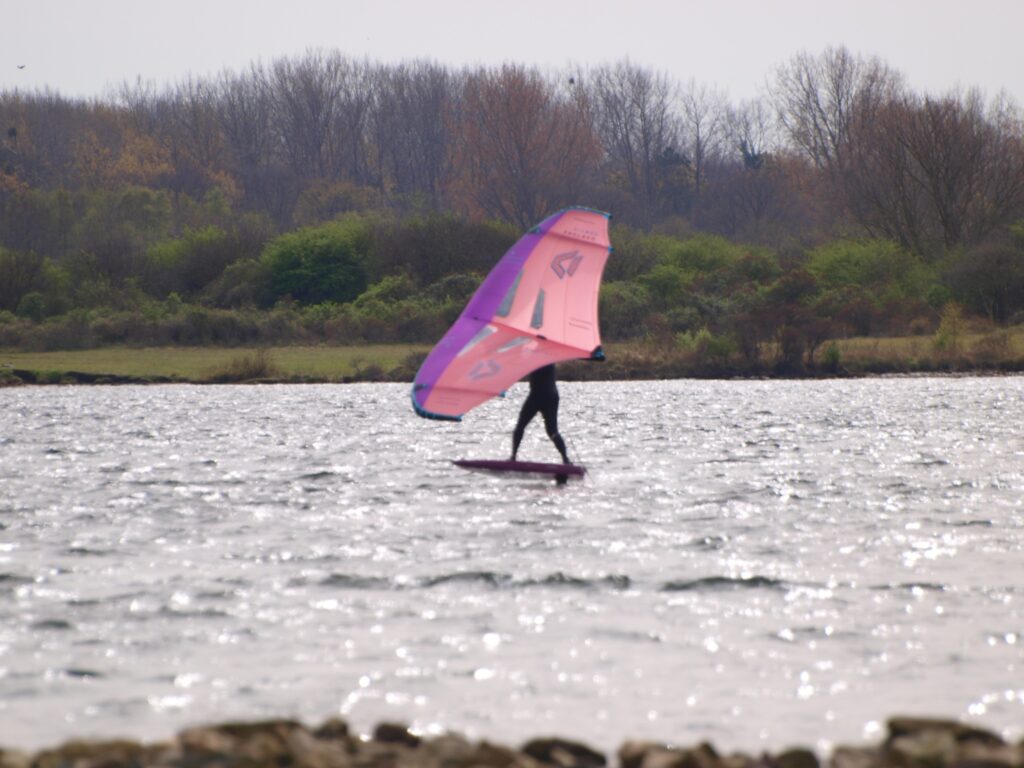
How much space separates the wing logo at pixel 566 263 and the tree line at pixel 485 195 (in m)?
35.2

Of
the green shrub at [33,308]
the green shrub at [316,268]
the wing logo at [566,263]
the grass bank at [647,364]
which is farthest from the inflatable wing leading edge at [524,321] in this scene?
the green shrub at [33,308]

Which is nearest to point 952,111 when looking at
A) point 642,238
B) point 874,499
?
point 642,238

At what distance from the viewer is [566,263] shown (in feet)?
66.8

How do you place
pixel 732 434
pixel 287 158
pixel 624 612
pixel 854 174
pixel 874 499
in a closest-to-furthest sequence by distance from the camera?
pixel 624 612
pixel 874 499
pixel 732 434
pixel 854 174
pixel 287 158

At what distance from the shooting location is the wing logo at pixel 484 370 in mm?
18734

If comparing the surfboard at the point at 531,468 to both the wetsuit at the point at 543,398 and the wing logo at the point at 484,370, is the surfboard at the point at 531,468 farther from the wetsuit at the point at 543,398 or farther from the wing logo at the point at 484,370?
the wing logo at the point at 484,370

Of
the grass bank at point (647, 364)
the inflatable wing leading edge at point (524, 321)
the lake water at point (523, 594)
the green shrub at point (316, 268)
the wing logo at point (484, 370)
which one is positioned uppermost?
the green shrub at point (316, 268)

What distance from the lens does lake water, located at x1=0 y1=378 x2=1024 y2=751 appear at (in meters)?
8.78

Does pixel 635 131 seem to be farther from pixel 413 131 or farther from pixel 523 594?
pixel 523 594

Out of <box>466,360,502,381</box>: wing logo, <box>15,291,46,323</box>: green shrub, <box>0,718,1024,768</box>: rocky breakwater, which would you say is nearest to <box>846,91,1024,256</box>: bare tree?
<box>15,291,46,323</box>: green shrub

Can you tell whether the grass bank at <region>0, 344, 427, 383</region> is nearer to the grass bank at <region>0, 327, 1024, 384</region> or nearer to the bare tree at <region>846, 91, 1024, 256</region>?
the grass bank at <region>0, 327, 1024, 384</region>

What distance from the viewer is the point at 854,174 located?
76.2 m

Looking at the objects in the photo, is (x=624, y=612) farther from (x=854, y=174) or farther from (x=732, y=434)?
(x=854, y=174)

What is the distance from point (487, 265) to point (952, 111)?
79.3 ft
